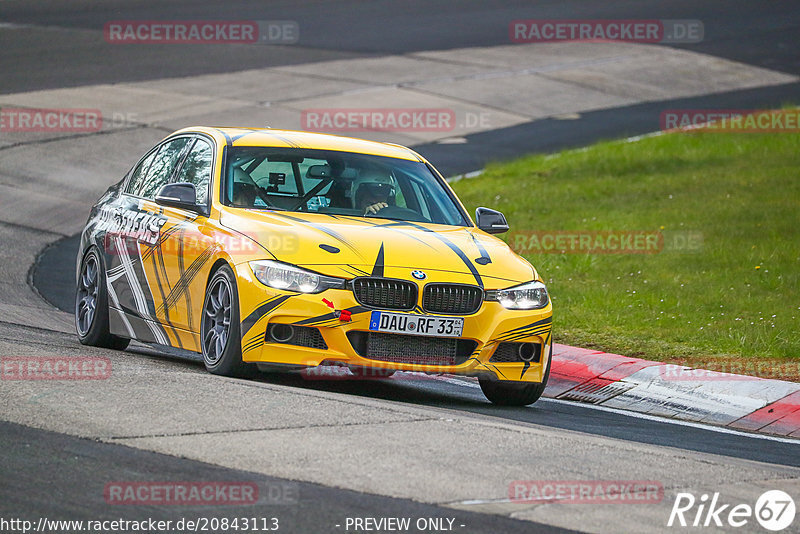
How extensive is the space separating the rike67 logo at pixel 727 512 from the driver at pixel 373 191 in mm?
3778

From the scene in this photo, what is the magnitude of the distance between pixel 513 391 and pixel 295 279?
1804 millimetres

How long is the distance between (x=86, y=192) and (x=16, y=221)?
202cm

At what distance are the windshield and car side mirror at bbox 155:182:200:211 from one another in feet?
0.71

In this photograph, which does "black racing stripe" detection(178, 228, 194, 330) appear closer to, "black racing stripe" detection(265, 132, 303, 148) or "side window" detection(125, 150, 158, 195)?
"black racing stripe" detection(265, 132, 303, 148)

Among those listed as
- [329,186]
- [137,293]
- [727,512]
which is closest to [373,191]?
[329,186]

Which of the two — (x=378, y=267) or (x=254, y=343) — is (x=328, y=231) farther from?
(x=254, y=343)

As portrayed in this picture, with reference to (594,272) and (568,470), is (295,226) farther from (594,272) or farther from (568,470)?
(594,272)

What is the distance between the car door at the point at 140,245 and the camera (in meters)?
9.65

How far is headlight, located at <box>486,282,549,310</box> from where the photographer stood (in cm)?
862

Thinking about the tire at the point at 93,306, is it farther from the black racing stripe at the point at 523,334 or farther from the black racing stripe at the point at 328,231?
the black racing stripe at the point at 523,334

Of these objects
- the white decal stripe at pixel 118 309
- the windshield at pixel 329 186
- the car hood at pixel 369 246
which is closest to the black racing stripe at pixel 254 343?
the car hood at pixel 369 246

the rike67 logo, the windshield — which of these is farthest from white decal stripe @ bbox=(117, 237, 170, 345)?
the rike67 logo

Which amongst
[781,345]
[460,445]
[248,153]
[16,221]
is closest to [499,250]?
[248,153]

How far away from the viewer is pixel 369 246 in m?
8.55
